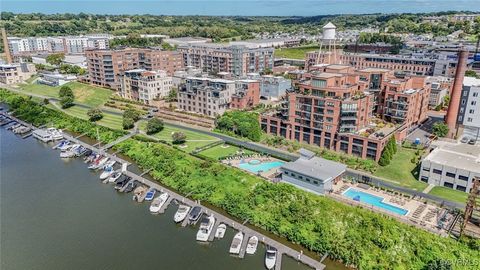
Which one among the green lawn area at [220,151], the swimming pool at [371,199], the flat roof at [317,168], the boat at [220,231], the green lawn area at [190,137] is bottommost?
the boat at [220,231]

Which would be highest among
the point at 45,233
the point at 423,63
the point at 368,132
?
the point at 423,63

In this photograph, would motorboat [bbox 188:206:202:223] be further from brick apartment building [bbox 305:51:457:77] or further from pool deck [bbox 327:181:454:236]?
brick apartment building [bbox 305:51:457:77]

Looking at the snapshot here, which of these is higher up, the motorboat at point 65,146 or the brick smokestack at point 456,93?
the brick smokestack at point 456,93

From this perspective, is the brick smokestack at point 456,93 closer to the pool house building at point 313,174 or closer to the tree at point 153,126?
the pool house building at point 313,174

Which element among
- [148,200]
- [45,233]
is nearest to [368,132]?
[148,200]

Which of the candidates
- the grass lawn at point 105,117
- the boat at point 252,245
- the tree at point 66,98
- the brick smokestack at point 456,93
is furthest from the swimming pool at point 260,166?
the tree at point 66,98

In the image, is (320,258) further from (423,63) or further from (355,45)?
(355,45)
